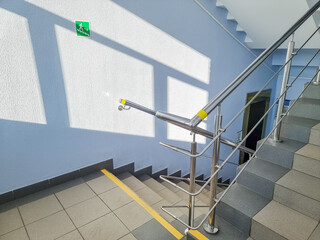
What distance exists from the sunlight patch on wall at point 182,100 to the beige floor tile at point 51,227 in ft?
6.18

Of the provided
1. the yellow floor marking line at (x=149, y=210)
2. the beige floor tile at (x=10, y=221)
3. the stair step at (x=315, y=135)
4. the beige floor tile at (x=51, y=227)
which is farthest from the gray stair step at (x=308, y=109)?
the beige floor tile at (x=10, y=221)

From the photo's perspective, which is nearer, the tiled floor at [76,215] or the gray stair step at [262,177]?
the gray stair step at [262,177]

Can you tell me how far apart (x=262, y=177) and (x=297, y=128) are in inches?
25.5

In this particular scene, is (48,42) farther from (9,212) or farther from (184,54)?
(184,54)

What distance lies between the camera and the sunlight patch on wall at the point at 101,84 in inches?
88.8

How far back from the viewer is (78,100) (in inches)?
93.4

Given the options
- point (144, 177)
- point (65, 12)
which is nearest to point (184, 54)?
point (65, 12)

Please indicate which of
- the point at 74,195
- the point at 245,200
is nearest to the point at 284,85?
the point at 245,200

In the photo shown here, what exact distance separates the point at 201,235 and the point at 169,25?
2618 millimetres

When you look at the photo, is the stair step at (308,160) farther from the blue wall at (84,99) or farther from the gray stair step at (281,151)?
the blue wall at (84,99)

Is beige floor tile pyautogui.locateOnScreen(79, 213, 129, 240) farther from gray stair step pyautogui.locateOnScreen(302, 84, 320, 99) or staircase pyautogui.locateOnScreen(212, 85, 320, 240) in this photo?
gray stair step pyautogui.locateOnScreen(302, 84, 320, 99)

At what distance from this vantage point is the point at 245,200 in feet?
5.31

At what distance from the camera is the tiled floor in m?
1.77

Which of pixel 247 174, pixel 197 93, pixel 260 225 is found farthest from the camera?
pixel 197 93
